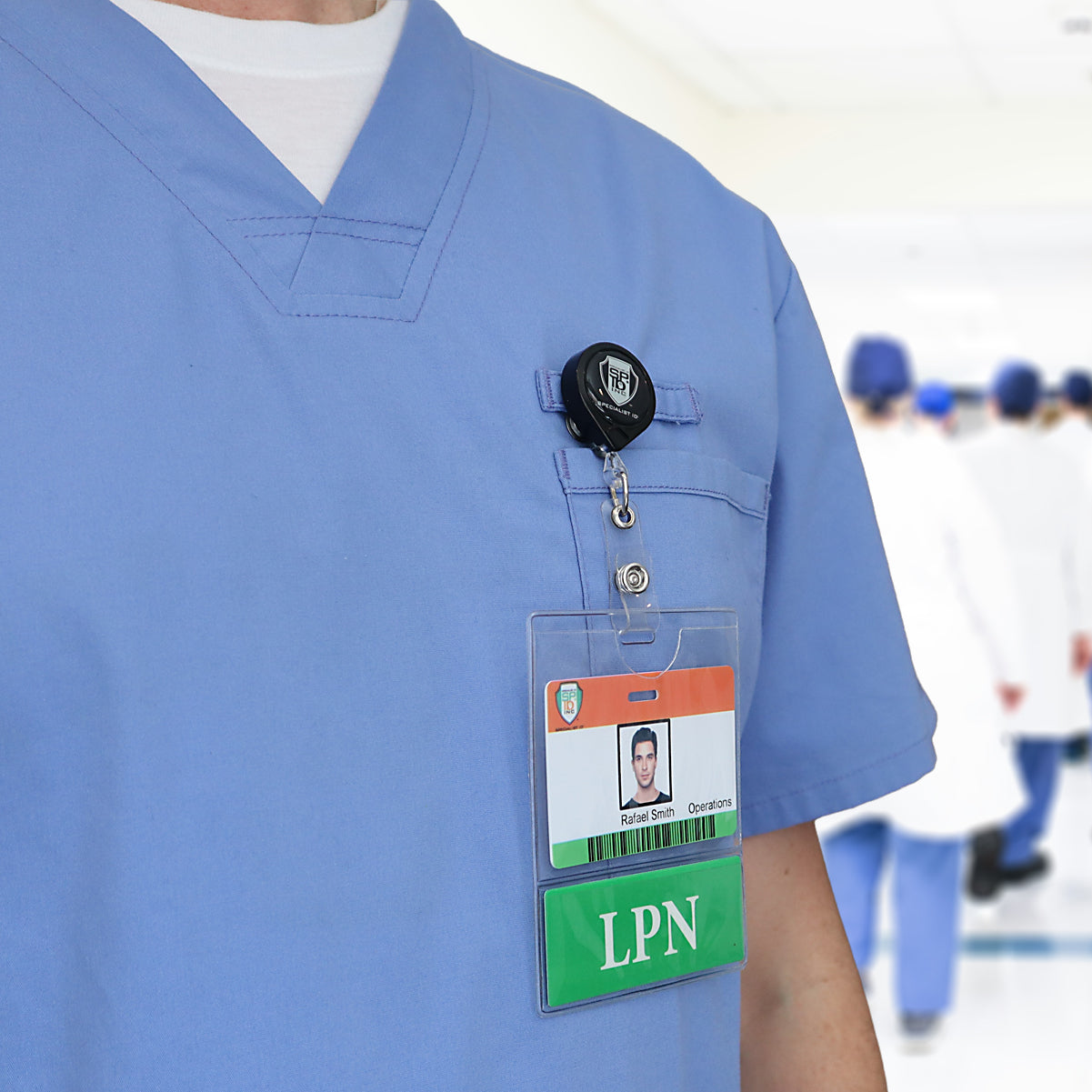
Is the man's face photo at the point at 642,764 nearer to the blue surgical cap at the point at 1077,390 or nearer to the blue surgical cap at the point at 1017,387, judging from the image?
the blue surgical cap at the point at 1017,387

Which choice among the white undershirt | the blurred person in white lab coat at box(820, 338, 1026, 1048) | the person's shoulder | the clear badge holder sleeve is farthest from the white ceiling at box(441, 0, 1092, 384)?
the clear badge holder sleeve

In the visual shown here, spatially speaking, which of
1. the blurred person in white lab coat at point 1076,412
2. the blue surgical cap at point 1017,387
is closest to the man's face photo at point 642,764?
the blue surgical cap at point 1017,387

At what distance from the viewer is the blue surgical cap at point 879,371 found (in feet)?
10.4

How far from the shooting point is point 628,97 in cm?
446

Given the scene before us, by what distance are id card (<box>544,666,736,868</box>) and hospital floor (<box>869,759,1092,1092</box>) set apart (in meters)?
2.49

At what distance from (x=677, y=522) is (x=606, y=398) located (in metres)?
0.07

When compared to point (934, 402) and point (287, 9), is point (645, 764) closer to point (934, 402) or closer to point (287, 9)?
point (287, 9)

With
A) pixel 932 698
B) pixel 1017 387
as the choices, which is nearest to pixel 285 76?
pixel 932 698

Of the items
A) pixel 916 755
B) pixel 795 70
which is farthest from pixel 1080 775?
pixel 916 755

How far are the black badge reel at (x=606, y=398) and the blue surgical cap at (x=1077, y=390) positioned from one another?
16.8 feet

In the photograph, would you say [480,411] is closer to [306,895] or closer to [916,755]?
[306,895]

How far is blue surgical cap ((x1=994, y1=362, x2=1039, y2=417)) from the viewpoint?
4445mm

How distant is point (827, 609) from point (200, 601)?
0.35 metres

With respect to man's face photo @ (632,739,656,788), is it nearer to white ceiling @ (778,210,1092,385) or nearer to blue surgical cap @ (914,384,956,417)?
blue surgical cap @ (914,384,956,417)
